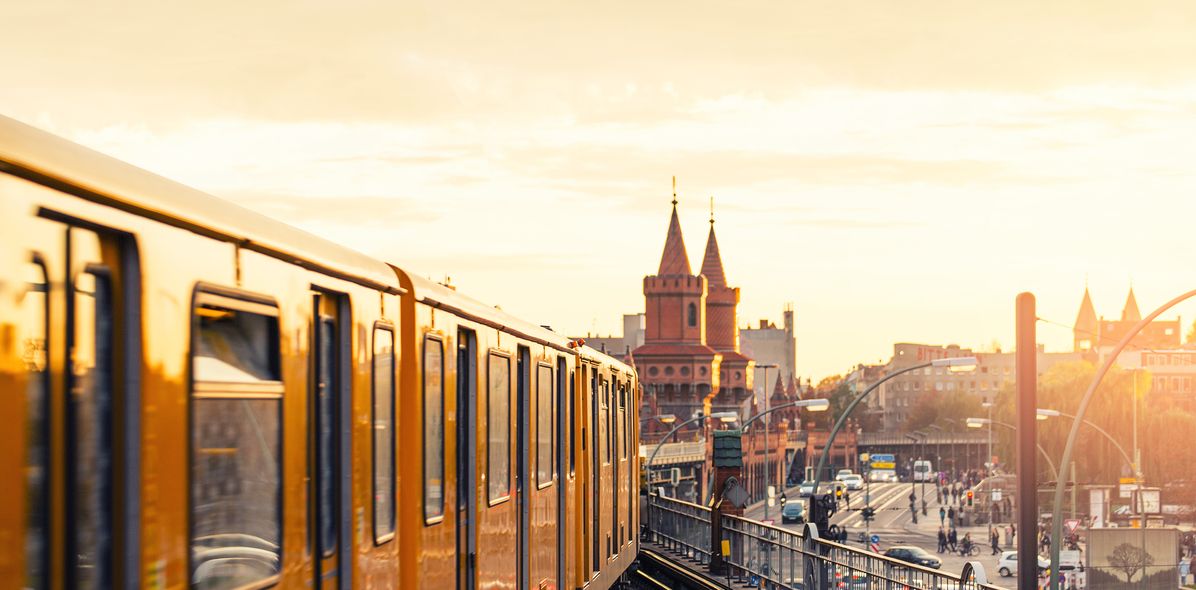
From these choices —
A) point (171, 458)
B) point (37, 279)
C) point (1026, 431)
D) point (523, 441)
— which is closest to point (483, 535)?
point (523, 441)

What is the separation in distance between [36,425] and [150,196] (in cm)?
101

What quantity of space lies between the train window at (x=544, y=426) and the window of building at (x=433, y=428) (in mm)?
3596

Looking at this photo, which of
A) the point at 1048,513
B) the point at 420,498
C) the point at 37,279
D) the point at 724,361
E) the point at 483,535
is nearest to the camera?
the point at 37,279

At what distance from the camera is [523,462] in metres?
11.7

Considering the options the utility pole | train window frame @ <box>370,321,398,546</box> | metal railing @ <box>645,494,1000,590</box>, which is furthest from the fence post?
train window frame @ <box>370,321,398,546</box>

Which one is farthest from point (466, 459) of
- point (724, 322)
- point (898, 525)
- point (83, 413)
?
point (724, 322)

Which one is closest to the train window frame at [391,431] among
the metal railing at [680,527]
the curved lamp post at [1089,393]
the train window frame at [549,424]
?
the train window frame at [549,424]

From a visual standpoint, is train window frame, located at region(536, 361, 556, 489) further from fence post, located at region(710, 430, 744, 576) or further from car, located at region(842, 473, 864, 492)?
car, located at region(842, 473, 864, 492)

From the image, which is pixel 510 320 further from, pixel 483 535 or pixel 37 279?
pixel 37 279

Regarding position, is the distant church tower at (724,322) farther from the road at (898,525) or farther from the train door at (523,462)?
the train door at (523,462)

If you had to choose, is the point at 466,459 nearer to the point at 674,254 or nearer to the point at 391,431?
the point at 391,431

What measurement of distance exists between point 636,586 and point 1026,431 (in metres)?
14.8

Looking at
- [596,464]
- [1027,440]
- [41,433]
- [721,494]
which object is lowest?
[721,494]

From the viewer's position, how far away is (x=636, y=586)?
25938mm
